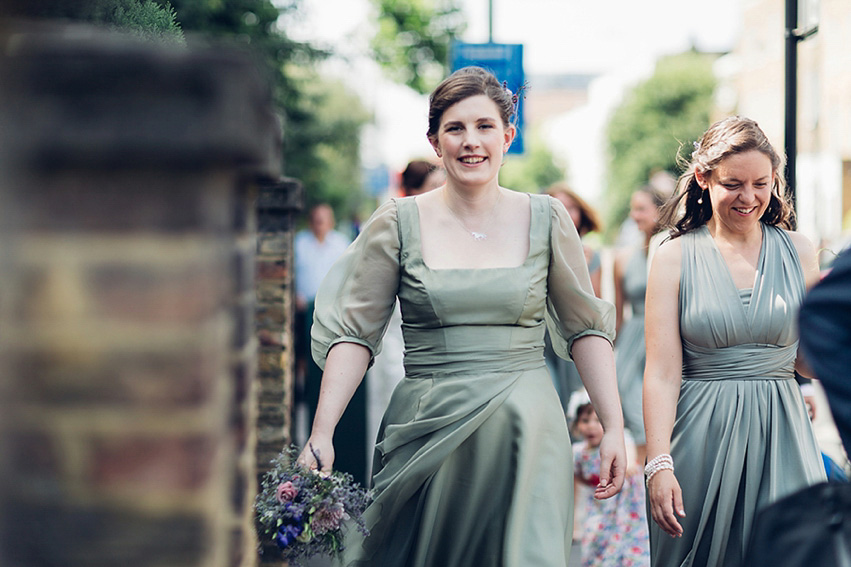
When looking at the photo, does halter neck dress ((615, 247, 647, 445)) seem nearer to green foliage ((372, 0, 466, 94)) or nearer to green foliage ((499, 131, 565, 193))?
green foliage ((372, 0, 466, 94))

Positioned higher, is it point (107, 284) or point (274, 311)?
point (107, 284)

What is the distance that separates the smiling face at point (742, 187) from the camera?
4000mm

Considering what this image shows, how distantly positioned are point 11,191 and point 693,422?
317 cm

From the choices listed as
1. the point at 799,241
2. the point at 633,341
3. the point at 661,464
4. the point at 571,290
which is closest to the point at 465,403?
the point at 571,290

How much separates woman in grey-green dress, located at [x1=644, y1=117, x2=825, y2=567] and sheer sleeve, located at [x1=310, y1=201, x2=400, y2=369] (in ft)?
3.45

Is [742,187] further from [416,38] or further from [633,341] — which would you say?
[416,38]

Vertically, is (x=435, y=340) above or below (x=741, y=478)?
above

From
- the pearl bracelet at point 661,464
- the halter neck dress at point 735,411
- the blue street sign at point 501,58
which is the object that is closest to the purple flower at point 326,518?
the pearl bracelet at point 661,464

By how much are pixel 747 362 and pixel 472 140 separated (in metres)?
Answer: 1.33

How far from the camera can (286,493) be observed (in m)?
3.33

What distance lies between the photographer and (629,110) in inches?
2527

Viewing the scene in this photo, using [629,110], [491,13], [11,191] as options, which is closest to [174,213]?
[11,191]

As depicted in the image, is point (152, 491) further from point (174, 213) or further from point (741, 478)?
point (741, 478)

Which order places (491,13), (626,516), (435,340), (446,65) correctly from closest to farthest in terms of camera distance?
(435,340) → (626,516) → (491,13) → (446,65)
